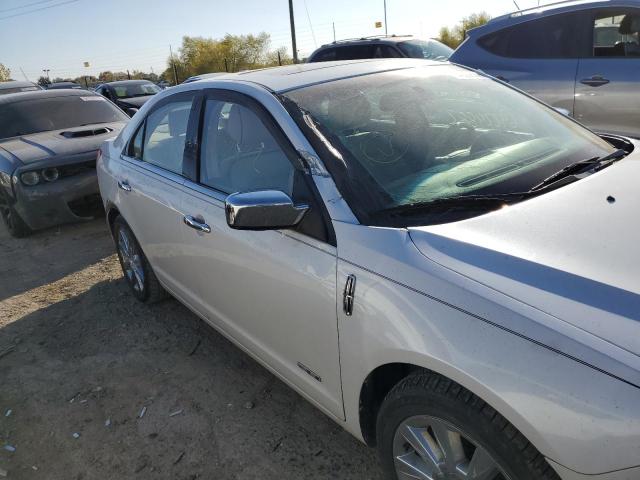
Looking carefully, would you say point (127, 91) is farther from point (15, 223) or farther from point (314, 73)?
point (314, 73)

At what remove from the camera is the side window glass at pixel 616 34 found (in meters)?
4.82

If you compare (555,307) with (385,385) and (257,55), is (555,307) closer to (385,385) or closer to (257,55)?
(385,385)

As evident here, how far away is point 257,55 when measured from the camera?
5322 cm

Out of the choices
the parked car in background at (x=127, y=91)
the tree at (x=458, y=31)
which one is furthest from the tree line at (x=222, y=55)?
the parked car in background at (x=127, y=91)

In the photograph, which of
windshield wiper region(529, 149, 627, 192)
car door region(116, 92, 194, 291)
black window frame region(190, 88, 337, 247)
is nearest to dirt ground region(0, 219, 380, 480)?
car door region(116, 92, 194, 291)

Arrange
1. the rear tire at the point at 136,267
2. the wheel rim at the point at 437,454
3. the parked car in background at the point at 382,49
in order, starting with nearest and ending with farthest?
the wheel rim at the point at 437,454 < the rear tire at the point at 136,267 < the parked car in background at the point at 382,49

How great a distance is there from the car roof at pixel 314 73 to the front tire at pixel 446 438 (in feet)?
4.85

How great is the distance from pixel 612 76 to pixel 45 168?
5.63m

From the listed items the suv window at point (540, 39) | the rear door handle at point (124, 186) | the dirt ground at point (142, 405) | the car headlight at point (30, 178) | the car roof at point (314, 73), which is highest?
the car roof at point (314, 73)

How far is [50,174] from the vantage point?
5691 millimetres

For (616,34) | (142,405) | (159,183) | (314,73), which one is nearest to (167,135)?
(159,183)

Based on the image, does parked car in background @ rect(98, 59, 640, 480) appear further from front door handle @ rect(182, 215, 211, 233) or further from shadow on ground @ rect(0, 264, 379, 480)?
shadow on ground @ rect(0, 264, 379, 480)

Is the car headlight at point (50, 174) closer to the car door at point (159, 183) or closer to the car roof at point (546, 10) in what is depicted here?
the car door at point (159, 183)

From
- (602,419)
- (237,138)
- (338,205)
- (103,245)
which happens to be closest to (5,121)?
(103,245)
